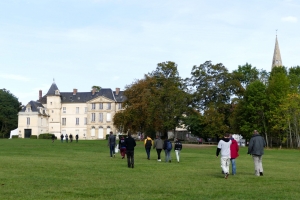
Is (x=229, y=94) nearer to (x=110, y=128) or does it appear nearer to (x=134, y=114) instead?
(x=134, y=114)

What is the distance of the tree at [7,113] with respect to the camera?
366ft

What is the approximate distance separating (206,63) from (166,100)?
1200cm

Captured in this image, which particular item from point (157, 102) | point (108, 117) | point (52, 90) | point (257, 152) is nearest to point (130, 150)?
point (257, 152)

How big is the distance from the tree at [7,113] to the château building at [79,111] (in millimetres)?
4417

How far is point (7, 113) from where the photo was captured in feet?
371

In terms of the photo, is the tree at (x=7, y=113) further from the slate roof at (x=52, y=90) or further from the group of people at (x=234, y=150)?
the group of people at (x=234, y=150)

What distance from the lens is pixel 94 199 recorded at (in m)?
12.6

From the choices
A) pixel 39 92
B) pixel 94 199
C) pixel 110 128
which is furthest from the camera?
pixel 39 92

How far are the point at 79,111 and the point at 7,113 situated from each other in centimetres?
1786

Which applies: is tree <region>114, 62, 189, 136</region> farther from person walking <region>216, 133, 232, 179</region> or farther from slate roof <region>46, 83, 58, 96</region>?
person walking <region>216, 133, 232, 179</region>

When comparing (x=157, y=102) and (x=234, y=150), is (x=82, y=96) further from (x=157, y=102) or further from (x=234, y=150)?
(x=234, y=150)

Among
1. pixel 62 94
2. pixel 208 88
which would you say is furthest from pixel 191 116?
pixel 62 94

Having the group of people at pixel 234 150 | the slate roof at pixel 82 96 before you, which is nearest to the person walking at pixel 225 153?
the group of people at pixel 234 150

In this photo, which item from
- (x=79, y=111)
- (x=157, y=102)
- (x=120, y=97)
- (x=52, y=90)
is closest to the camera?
(x=157, y=102)
